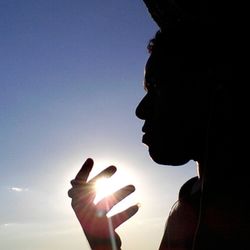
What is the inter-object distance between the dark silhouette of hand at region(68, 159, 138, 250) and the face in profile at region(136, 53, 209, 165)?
1.04 metres

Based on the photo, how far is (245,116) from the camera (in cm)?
281

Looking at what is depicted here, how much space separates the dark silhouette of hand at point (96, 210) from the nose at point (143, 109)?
3.83 feet

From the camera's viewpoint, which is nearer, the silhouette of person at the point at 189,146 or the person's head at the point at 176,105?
the silhouette of person at the point at 189,146

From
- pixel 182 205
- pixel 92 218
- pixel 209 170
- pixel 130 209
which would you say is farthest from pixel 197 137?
pixel 92 218

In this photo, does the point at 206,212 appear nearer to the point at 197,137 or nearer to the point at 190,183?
the point at 197,137

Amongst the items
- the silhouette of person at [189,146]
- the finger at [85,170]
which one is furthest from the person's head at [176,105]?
the finger at [85,170]

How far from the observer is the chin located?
3.54 metres

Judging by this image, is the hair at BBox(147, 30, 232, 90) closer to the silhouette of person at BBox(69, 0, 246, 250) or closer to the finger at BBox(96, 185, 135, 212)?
the silhouette of person at BBox(69, 0, 246, 250)

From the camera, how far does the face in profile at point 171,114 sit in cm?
338

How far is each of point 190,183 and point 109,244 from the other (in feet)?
5.21

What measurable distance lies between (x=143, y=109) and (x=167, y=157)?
0.62 meters

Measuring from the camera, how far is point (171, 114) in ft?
11.6

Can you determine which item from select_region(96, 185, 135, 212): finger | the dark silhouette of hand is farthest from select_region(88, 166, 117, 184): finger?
select_region(96, 185, 135, 212): finger

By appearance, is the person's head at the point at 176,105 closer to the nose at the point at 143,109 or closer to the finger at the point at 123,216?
the nose at the point at 143,109
